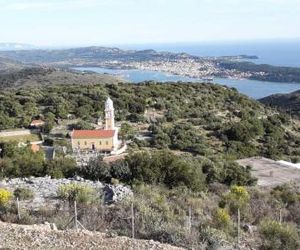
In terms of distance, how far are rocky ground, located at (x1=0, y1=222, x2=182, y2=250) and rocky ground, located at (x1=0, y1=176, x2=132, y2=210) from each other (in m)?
2.73

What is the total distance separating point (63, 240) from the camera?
838cm

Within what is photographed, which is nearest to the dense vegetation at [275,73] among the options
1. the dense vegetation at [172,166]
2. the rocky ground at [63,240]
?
the dense vegetation at [172,166]

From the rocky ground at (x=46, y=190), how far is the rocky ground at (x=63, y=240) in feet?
8.95

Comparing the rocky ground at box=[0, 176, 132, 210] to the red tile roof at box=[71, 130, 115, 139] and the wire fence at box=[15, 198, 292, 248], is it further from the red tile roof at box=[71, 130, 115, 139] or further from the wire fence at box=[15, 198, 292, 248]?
the red tile roof at box=[71, 130, 115, 139]

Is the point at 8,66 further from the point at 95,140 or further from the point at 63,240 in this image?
the point at 63,240

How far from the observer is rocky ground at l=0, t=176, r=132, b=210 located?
475 inches

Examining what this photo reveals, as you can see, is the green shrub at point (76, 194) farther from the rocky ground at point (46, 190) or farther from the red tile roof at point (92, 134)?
the red tile roof at point (92, 134)

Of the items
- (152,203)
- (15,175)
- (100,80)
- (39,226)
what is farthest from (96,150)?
(100,80)

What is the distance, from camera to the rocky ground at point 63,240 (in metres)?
8.18

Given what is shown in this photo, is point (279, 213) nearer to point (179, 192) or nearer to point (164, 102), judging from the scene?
point (179, 192)

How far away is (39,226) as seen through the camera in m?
9.19

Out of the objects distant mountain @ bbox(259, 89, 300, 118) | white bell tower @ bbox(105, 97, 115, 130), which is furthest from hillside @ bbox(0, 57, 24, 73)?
white bell tower @ bbox(105, 97, 115, 130)

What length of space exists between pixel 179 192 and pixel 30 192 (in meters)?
3.72

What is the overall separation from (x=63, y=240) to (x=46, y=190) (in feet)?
17.2
